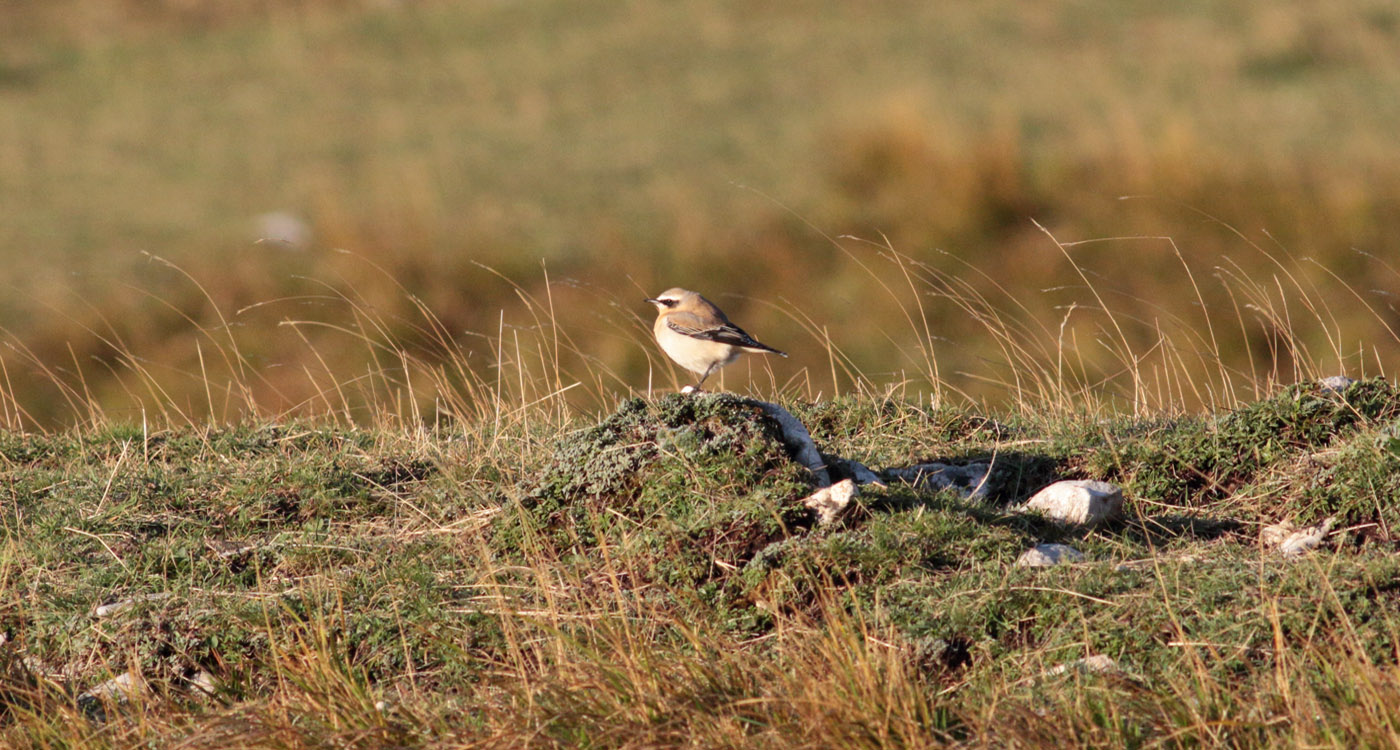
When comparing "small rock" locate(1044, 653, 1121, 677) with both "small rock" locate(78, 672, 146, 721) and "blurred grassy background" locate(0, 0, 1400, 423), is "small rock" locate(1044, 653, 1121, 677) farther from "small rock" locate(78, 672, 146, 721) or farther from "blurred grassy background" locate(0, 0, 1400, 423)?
"blurred grassy background" locate(0, 0, 1400, 423)

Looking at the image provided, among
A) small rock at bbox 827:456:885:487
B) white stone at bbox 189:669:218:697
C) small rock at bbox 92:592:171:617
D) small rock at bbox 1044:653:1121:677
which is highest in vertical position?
small rock at bbox 1044:653:1121:677

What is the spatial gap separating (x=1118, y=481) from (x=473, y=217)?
10977 millimetres

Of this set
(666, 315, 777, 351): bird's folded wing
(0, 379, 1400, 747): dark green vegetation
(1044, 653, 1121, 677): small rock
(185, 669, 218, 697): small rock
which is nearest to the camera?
(0, 379, 1400, 747): dark green vegetation

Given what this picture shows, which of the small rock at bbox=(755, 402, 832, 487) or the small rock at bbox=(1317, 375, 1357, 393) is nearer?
the small rock at bbox=(755, 402, 832, 487)

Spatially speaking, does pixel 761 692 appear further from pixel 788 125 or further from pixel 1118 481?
pixel 788 125

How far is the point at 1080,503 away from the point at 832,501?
2.72 feet

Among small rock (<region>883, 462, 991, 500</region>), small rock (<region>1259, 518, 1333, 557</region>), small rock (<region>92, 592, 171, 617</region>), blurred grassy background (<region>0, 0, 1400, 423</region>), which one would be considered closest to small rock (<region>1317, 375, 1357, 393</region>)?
small rock (<region>1259, 518, 1333, 557</region>)

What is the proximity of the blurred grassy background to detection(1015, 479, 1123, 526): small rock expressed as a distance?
368cm

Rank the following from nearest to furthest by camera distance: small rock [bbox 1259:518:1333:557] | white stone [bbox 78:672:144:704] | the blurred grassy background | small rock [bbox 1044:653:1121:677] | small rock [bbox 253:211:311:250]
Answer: small rock [bbox 1044:653:1121:677] < white stone [bbox 78:672:144:704] < small rock [bbox 1259:518:1333:557] < the blurred grassy background < small rock [bbox 253:211:311:250]

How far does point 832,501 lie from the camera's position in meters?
4.44

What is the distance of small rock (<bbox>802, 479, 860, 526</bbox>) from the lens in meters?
4.41

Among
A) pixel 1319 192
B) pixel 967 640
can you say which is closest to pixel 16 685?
pixel 967 640

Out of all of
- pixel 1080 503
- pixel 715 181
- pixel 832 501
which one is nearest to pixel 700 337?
pixel 832 501

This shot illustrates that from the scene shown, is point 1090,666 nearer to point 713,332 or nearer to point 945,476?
point 945,476
